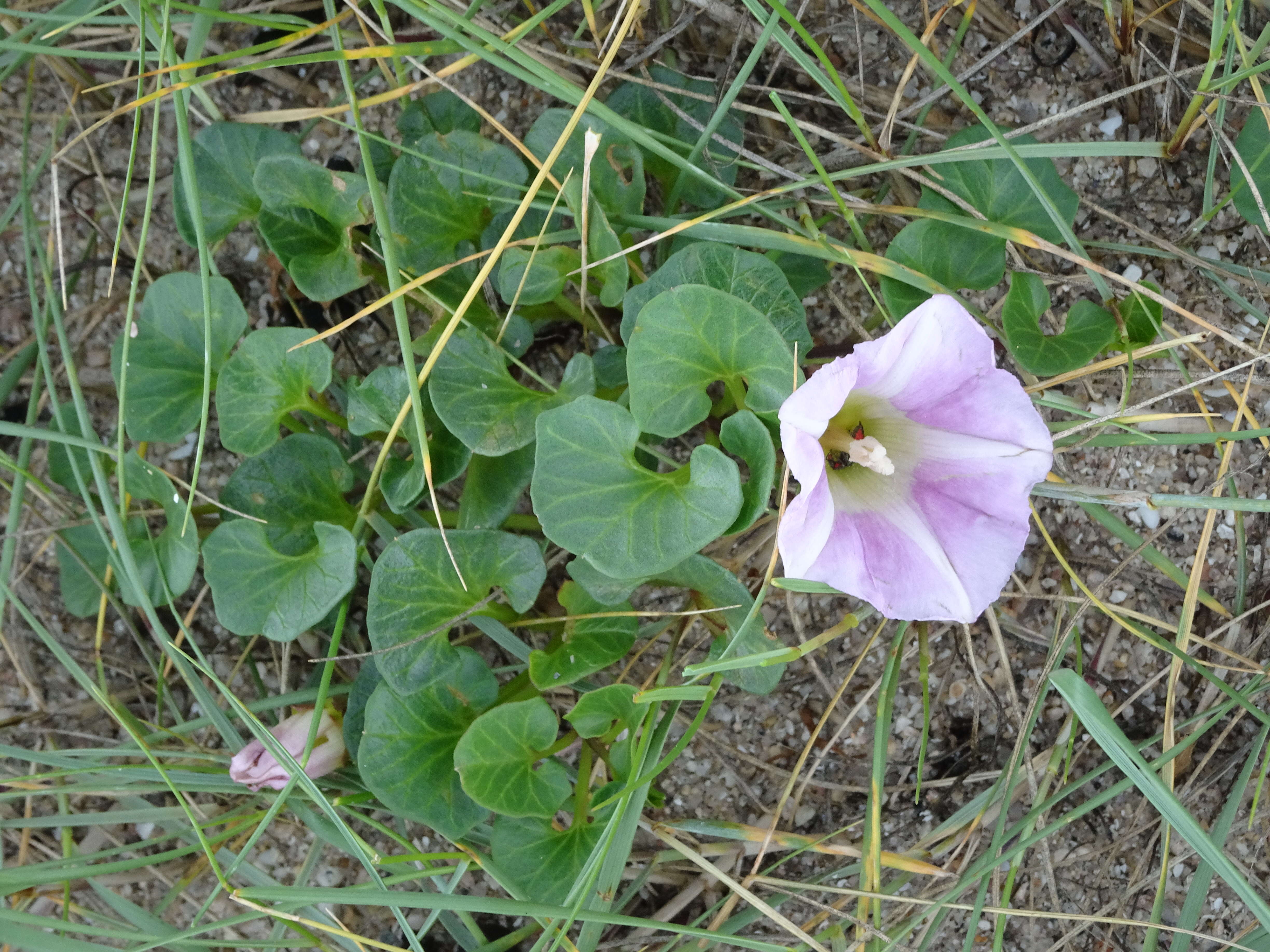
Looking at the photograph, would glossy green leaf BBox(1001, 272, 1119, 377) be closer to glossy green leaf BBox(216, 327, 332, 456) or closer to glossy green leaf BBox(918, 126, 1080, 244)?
glossy green leaf BBox(918, 126, 1080, 244)

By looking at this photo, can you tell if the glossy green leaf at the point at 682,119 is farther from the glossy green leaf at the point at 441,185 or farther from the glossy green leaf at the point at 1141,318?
the glossy green leaf at the point at 1141,318

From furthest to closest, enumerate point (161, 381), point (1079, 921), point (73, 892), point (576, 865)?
point (73, 892), point (1079, 921), point (161, 381), point (576, 865)

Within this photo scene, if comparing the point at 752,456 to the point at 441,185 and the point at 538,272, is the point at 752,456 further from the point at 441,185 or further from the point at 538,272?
the point at 441,185

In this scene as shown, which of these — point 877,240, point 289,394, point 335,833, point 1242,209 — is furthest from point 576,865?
point 1242,209

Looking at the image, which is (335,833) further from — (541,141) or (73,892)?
(541,141)

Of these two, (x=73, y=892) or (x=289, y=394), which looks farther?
(x=73, y=892)

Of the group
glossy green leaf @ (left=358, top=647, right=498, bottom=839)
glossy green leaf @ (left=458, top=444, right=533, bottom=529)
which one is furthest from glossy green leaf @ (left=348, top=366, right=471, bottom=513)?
glossy green leaf @ (left=358, top=647, right=498, bottom=839)

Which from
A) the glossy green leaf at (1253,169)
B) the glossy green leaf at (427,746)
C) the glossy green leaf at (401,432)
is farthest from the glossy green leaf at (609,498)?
the glossy green leaf at (1253,169)

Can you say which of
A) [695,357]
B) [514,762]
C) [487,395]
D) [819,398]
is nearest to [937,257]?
[695,357]
